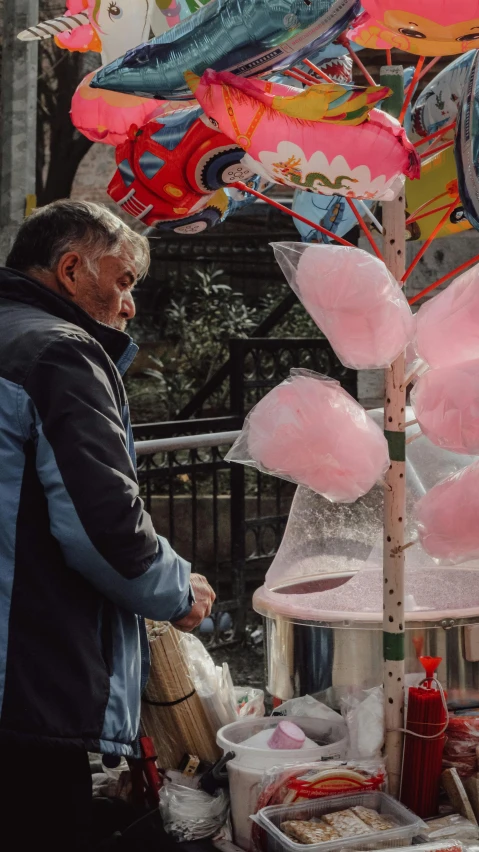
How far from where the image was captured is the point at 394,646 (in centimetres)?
253

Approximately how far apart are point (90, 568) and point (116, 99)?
1.57 meters

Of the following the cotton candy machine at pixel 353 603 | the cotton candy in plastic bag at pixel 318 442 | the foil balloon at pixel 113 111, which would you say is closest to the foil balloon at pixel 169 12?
the foil balloon at pixel 113 111

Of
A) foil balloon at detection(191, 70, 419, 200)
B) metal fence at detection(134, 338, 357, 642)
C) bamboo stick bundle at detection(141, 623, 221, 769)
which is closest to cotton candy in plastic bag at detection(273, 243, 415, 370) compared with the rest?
foil balloon at detection(191, 70, 419, 200)

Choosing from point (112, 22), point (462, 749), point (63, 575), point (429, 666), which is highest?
point (112, 22)

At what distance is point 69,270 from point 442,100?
1185 mm

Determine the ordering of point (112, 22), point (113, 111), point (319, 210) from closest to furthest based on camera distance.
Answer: point (112, 22) < point (113, 111) < point (319, 210)

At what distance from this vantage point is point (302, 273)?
2.29 meters

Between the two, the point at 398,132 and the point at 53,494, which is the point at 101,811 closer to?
the point at 53,494

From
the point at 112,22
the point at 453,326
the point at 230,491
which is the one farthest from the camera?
the point at 230,491

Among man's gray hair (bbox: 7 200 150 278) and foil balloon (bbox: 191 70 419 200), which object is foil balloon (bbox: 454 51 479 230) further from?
man's gray hair (bbox: 7 200 150 278)

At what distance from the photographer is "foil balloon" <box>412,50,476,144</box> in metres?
2.64

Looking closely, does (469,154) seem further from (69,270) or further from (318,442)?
(69,270)

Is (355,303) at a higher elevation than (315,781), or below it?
higher

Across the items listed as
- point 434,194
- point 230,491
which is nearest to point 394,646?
point 434,194
